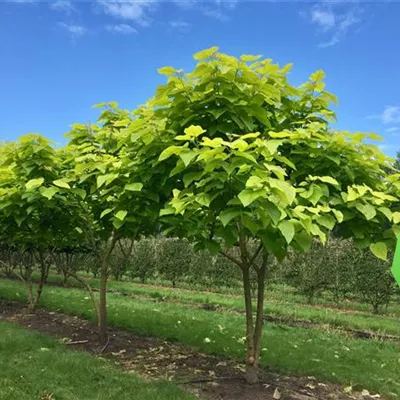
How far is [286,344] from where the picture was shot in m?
7.36

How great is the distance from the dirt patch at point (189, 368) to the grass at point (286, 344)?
14.7 inches

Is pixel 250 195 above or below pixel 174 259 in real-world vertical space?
above

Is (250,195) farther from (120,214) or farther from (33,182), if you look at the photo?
(33,182)

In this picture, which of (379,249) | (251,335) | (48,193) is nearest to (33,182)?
(48,193)

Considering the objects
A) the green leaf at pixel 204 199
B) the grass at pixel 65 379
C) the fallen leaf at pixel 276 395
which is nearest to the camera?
the green leaf at pixel 204 199

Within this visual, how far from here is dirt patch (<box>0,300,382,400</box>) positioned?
4.62 metres

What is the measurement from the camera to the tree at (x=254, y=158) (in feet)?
10.6

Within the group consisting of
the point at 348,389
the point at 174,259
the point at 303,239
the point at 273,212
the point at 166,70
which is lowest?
the point at 348,389

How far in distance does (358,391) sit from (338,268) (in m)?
10.9

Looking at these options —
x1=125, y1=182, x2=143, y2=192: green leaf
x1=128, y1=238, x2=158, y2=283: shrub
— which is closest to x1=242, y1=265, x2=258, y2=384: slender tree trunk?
x1=125, y1=182, x2=143, y2=192: green leaf

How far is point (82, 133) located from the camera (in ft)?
20.5

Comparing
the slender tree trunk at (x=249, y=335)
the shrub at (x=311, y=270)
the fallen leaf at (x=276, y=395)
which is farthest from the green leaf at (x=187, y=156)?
the shrub at (x=311, y=270)

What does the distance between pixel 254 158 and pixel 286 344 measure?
199 inches

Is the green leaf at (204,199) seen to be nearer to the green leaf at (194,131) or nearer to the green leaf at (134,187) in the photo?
the green leaf at (194,131)
